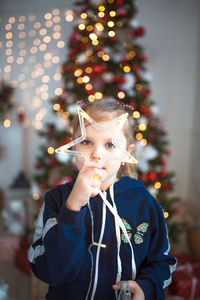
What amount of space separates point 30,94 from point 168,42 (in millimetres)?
1609

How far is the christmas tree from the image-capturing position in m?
1.94

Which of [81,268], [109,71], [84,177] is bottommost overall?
[81,268]

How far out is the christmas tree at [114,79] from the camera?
1.94 metres

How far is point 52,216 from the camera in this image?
0.80 m

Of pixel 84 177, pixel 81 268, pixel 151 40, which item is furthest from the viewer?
pixel 151 40

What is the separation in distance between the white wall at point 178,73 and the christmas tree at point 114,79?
834 millimetres

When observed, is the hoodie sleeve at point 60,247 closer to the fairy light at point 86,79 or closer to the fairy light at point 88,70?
the fairy light at point 86,79

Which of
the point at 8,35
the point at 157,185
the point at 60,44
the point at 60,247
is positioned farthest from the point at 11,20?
the point at 60,44

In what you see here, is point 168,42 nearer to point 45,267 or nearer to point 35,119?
point 35,119

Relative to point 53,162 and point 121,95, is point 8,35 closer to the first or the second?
point 121,95

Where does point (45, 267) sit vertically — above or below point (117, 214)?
below

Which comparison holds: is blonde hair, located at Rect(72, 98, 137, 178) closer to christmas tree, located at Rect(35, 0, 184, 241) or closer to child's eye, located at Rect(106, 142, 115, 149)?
child's eye, located at Rect(106, 142, 115, 149)

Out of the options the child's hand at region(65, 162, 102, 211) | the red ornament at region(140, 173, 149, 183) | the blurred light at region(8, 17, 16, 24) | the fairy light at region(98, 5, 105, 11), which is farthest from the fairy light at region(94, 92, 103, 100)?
the child's hand at region(65, 162, 102, 211)

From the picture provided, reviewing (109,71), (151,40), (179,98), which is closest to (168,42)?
(151,40)
